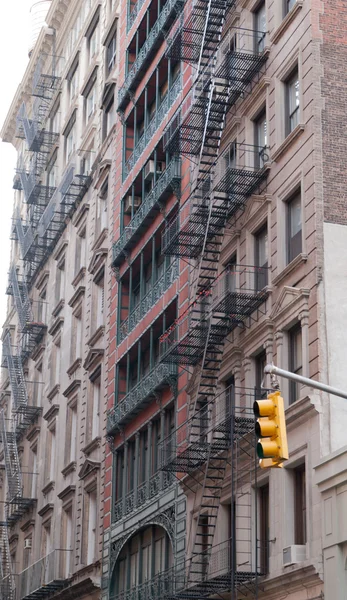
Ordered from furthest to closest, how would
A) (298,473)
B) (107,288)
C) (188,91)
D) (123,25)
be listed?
(123,25) < (107,288) < (188,91) < (298,473)

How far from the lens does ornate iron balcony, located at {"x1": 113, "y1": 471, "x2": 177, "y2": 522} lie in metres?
39.1

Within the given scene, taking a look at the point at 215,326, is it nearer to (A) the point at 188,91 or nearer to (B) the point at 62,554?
(A) the point at 188,91

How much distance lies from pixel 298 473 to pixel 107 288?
2325cm

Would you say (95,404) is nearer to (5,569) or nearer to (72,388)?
(72,388)

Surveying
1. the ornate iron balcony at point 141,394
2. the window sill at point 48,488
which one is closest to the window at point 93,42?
the window sill at point 48,488

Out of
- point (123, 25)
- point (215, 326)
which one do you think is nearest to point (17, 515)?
point (123, 25)

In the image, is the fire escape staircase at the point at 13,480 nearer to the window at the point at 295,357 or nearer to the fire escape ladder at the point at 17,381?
the fire escape ladder at the point at 17,381

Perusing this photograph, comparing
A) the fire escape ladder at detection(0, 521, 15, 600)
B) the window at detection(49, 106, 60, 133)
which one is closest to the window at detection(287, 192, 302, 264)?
the fire escape ladder at detection(0, 521, 15, 600)

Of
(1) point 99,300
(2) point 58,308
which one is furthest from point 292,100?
(2) point 58,308

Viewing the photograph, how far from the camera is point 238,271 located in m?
33.3

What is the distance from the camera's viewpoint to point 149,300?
43906 mm

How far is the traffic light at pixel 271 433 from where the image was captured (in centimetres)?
1470

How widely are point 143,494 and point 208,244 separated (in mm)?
10427

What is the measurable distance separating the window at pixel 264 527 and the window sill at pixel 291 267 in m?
5.49
